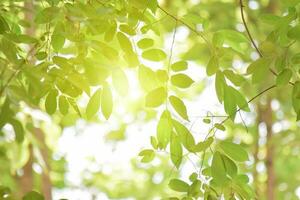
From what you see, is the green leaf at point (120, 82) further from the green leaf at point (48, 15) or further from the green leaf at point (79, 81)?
the green leaf at point (48, 15)

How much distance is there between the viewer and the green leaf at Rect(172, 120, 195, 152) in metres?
1.15

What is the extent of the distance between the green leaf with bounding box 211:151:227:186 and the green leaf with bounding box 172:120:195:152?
6 cm

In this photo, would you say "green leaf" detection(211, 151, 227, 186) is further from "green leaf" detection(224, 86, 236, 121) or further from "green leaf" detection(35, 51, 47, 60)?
"green leaf" detection(35, 51, 47, 60)

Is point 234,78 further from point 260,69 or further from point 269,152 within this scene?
point 269,152

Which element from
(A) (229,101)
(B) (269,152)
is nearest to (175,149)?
(A) (229,101)

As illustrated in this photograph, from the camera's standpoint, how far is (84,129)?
3400mm

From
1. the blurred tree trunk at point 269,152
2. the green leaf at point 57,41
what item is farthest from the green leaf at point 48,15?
the blurred tree trunk at point 269,152

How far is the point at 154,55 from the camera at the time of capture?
1212 millimetres

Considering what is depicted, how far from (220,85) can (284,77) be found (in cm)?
14

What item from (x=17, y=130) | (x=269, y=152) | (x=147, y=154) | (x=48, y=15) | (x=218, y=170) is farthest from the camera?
(x=269, y=152)

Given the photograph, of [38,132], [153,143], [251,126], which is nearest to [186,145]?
[153,143]

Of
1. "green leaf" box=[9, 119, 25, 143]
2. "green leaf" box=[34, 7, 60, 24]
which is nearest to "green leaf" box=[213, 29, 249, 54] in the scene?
"green leaf" box=[34, 7, 60, 24]

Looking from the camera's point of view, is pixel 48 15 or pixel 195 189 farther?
pixel 195 189

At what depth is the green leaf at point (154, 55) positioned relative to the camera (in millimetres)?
1205
